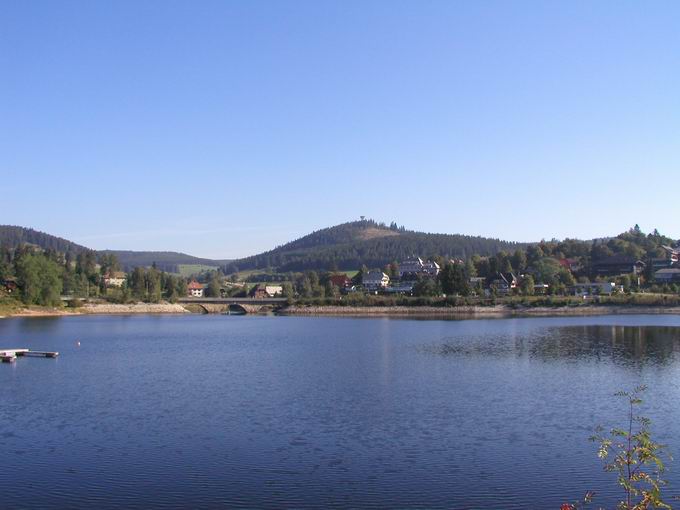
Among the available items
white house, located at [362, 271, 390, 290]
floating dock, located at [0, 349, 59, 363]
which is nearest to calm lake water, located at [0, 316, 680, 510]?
floating dock, located at [0, 349, 59, 363]

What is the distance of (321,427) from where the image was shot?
24.2m

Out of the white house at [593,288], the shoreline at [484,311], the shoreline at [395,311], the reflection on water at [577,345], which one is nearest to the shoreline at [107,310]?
the shoreline at [395,311]

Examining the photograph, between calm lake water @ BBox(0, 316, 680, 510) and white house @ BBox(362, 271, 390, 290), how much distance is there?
120235 millimetres

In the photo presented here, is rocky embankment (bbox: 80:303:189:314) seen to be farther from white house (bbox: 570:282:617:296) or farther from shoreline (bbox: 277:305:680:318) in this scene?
white house (bbox: 570:282:617:296)

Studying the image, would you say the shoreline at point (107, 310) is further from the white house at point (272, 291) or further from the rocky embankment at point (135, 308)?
the white house at point (272, 291)

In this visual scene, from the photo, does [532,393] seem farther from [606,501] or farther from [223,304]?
[223,304]

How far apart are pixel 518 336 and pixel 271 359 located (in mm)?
28830

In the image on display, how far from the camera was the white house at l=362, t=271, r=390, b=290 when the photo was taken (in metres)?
170

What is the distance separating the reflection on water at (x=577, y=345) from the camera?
153 feet

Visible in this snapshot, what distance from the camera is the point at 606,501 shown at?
54.9ft

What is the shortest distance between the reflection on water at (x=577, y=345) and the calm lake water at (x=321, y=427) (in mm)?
595

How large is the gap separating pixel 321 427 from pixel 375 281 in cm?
14763

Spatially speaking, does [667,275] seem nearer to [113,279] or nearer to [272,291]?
[272,291]

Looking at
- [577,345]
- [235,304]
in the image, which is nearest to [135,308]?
[235,304]
